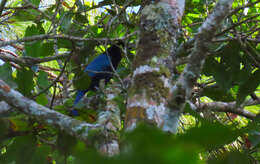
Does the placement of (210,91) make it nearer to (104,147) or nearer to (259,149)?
(259,149)

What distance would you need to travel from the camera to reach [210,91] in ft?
6.77

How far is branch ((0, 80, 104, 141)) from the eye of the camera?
1231 millimetres

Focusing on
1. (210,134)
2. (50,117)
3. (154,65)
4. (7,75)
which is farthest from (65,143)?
(210,134)

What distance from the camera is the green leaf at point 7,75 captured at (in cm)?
159

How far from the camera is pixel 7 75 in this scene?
1.62 m

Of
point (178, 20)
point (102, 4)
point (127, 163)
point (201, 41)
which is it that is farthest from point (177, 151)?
point (102, 4)

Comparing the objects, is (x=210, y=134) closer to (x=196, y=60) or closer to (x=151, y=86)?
(x=196, y=60)

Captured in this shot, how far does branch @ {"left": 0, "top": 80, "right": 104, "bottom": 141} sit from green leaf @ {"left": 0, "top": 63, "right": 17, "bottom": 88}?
227 millimetres

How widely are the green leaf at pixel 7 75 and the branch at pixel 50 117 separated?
0.23 metres

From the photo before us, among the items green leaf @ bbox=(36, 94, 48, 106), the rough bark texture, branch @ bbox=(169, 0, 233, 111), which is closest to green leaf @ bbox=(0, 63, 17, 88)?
green leaf @ bbox=(36, 94, 48, 106)

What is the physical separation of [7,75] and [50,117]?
503 millimetres

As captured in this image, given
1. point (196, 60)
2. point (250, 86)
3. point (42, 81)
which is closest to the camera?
point (196, 60)

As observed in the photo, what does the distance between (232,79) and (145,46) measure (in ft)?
2.12

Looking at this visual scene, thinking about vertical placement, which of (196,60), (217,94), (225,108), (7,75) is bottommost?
(225,108)
